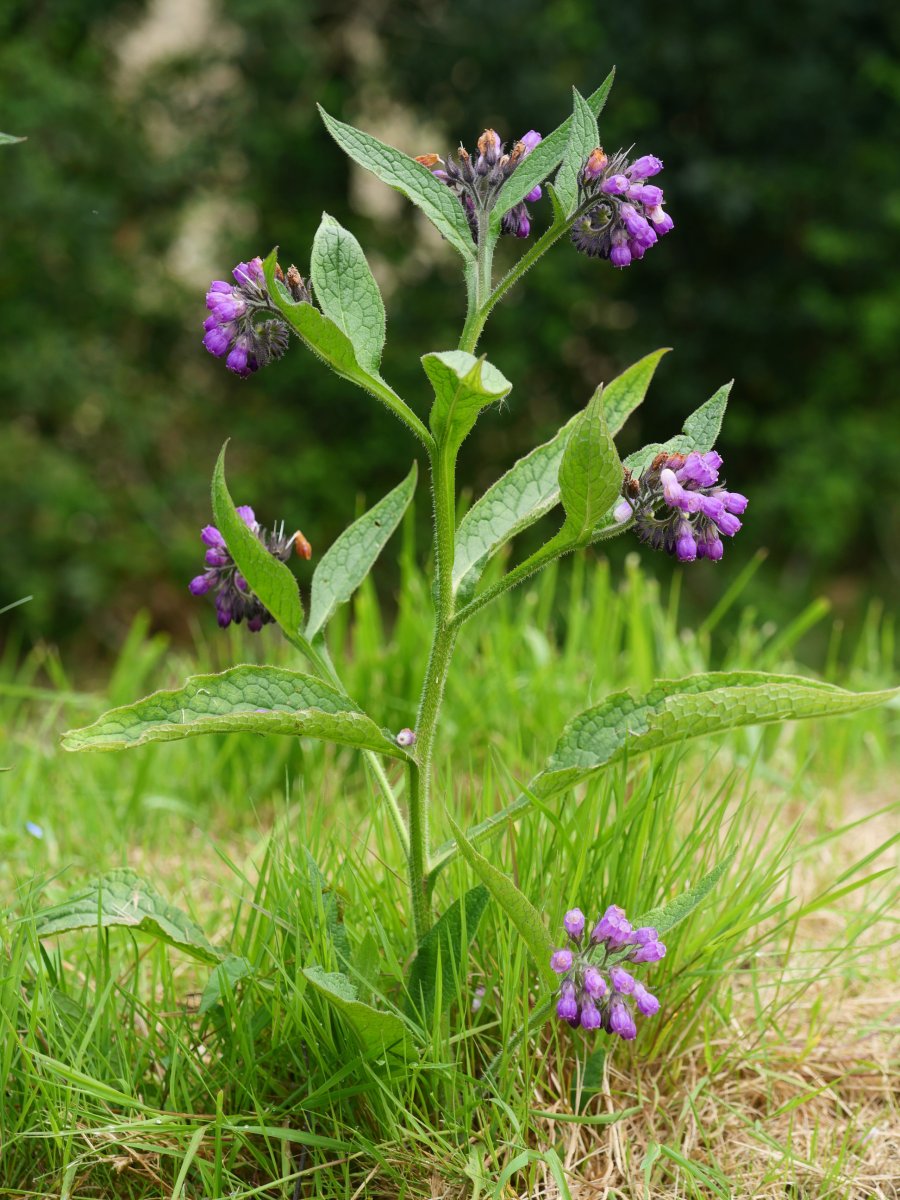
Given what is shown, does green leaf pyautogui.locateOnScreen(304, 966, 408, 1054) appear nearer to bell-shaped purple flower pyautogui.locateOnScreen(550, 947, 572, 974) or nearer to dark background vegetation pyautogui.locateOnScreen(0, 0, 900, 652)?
bell-shaped purple flower pyautogui.locateOnScreen(550, 947, 572, 974)

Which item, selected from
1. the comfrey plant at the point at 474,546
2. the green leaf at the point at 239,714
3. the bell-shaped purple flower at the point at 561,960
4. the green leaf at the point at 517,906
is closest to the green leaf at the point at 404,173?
the comfrey plant at the point at 474,546

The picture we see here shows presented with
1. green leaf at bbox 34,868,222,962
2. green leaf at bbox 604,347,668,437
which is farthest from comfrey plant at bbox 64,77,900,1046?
green leaf at bbox 34,868,222,962

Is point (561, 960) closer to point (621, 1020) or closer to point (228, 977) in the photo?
point (621, 1020)

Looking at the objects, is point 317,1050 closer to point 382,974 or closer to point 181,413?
point 382,974

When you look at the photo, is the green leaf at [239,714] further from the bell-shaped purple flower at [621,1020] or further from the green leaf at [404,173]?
the green leaf at [404,173]

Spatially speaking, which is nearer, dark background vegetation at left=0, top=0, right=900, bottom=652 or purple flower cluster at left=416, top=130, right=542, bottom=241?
purple flower cluster at left=416, top=130, right=542, bottom=241
